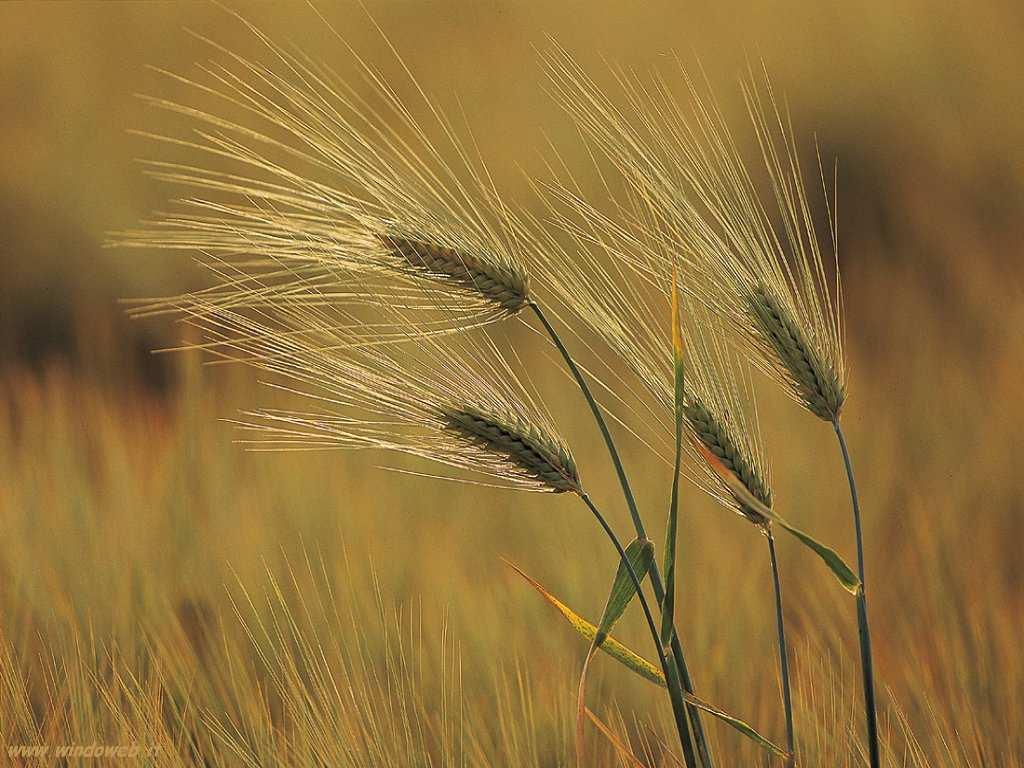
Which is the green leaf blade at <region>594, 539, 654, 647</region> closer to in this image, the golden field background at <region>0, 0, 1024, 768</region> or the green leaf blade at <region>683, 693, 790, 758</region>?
the green leaf blade at <region>683, 693, 790, 758</region>

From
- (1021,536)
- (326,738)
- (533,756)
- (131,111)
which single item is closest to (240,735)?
(326,738)

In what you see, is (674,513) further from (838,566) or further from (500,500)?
(500,500)

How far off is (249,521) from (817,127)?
4.04 feet

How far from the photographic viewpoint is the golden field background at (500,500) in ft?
2.42

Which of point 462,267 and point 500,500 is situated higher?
point 462,267

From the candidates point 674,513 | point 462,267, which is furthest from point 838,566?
point 462,267

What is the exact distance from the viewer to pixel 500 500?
1124 millimetres

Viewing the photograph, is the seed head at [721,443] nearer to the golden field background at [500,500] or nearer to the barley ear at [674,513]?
the barley ear at [674,513]

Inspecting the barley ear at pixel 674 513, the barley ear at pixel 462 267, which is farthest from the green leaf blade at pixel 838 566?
the barley ear at pixel 462 267

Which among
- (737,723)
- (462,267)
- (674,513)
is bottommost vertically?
(737,723)

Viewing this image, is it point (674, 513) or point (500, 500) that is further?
point (500, 500)

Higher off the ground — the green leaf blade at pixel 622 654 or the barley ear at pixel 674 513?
the barley ear at pixel 674 513

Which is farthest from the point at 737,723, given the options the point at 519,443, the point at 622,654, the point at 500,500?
the point at 500,500

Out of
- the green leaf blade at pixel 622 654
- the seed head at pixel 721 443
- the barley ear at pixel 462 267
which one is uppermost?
the barley ear at pixel 462 267
